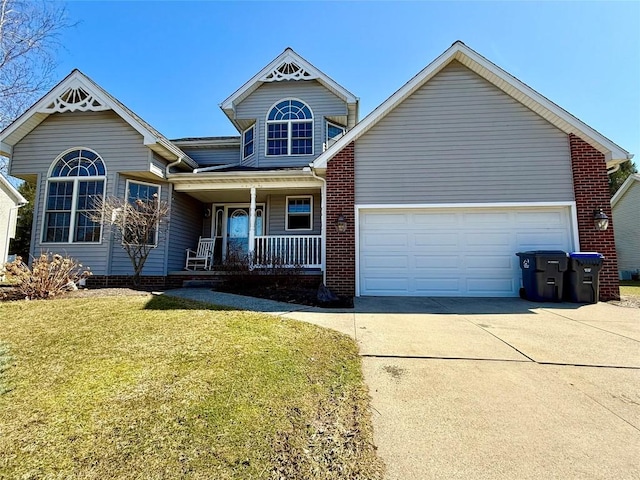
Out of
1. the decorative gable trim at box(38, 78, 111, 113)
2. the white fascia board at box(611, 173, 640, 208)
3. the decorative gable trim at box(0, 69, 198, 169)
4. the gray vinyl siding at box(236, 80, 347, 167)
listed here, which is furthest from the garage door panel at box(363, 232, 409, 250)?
the white fascia board at box(611, 173, 640, 208)

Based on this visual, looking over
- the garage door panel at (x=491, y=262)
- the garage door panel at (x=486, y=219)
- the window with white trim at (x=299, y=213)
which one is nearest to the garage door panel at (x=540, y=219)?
the garage door panel at (x=486, y=219)

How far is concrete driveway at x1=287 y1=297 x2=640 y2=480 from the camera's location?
1853mm

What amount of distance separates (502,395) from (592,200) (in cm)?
773

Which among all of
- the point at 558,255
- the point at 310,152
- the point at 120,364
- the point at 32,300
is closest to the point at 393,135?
the point at 310,152

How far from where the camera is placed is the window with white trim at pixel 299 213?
11.5 metres

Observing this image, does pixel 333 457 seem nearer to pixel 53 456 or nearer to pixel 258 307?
pixel 53 456

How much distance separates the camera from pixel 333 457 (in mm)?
1841

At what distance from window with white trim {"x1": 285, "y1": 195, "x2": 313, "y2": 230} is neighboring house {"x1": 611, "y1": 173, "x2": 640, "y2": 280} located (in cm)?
1804

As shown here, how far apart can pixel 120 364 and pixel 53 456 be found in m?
1.33

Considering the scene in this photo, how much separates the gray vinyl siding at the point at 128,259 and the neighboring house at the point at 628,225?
75.9ft

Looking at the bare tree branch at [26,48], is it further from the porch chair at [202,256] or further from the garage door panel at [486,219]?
the garage door panel at [486,219]

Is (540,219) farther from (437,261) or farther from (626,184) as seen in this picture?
(626,184)

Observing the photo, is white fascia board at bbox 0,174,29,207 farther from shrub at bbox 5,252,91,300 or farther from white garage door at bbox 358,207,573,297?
white garage door at bbox 358,207,573,297

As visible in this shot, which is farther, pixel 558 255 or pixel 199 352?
pixel 558 255
